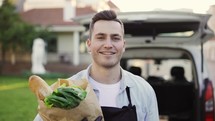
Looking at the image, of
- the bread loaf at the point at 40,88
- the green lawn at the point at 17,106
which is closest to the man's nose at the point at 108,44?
the bread loaf at the point at 40,88

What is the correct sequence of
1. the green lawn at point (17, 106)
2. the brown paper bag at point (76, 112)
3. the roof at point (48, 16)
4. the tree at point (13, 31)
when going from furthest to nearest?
the roof at point (48, 16), the tree at point (13, 31), the green lawn at point (17, 106), the brown paper bag at point (76, 112)

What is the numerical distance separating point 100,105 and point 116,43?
34 centimetres

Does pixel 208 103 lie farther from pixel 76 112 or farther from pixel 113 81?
pixel 76 112

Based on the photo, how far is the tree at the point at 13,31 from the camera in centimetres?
2288

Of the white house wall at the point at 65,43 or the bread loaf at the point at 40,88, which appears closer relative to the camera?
the bread loaf at the point at 40,88

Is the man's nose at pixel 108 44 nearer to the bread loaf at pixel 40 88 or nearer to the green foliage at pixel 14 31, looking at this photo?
the bread loaf at pixel 40 88

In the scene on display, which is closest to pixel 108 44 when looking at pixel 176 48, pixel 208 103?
pixel 208 103

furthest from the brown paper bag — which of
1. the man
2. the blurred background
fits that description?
the blurred background

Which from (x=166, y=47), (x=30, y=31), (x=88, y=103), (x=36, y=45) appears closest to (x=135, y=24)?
(x=166, y=47)

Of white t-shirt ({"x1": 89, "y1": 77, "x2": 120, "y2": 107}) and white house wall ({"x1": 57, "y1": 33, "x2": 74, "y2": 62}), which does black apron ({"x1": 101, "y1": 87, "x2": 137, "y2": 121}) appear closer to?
white t-shirt ({"x1": 89, "y1": 77, "x2": 120, "y2": 107})

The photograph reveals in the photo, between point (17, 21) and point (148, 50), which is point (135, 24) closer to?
point (148, 50)

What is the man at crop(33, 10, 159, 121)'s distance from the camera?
212 centimetres

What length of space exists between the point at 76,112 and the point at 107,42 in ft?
1.41

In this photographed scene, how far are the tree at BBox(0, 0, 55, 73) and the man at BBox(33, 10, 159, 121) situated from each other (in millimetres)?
21097
